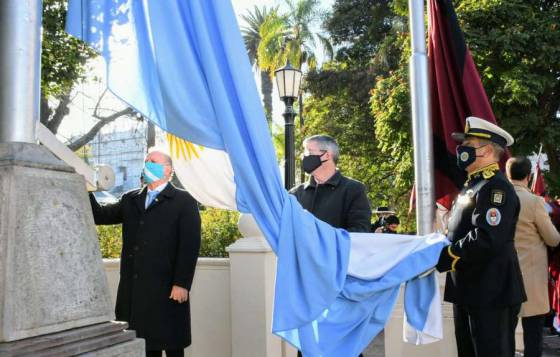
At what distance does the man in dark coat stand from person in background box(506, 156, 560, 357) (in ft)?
8.95

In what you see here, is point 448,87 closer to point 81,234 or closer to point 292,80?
point 81,234

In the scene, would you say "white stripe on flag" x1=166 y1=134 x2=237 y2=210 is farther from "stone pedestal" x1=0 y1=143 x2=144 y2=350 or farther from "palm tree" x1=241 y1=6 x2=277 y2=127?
"palm tree" x1=241 y1=6 x2=277 y2=127

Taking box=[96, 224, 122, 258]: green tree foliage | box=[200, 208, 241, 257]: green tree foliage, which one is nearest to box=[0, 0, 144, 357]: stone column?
box=[200, 208, 241, 257]: green tree foliage

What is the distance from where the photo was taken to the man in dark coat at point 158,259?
395 cm

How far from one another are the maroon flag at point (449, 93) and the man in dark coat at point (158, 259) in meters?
2.05

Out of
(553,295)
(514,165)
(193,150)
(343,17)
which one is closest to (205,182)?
(193,150)

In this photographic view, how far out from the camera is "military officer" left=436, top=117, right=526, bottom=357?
10.8ft

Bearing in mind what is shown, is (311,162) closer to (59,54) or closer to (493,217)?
(493,217)

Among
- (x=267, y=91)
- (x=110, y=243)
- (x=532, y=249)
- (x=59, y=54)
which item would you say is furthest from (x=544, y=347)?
(x=267, y=91)

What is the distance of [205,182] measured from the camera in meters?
3.14

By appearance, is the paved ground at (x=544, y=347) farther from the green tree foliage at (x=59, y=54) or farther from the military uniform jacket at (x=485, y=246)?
the green tree foliage at (x=59, y=54)

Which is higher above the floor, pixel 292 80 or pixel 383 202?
pixel 292 80

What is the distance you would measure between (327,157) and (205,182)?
116cm

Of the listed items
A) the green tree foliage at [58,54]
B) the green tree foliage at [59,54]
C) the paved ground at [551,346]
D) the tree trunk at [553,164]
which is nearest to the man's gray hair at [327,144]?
the paved ground at [551,346]
